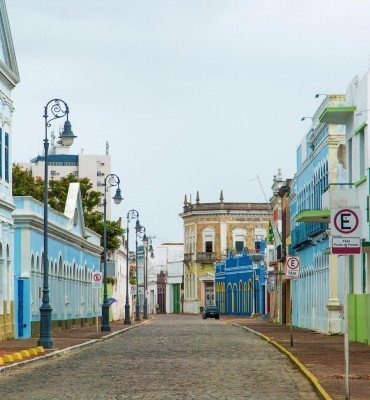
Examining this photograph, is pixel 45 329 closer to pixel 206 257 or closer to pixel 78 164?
pixel 206 257

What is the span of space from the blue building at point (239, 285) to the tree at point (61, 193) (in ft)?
60.4

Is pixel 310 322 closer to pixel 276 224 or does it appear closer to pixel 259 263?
pixel 276 224

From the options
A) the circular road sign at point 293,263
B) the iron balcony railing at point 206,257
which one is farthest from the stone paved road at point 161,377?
the iron balcony railing at point 206,257

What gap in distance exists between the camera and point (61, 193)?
82.9 m

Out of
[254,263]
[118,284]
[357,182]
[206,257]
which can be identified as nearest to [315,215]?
[357,182]

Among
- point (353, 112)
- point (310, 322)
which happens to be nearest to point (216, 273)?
point (310, 322)

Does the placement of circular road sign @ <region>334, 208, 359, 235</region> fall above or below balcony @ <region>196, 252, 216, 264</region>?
below

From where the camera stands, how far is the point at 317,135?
5238 centimetres

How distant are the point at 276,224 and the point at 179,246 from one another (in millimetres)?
98428

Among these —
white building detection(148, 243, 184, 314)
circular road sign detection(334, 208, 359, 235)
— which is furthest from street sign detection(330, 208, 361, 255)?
white building detection(148, 243, 184, 314)

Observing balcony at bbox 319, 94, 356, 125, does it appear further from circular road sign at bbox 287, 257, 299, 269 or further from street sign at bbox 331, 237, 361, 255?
street sign at bbox 331, 237, 361, 255

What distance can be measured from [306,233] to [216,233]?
82.3 m

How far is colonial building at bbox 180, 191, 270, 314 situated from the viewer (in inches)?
5477

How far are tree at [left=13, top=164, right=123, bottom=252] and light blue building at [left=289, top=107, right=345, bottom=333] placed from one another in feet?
61.5
